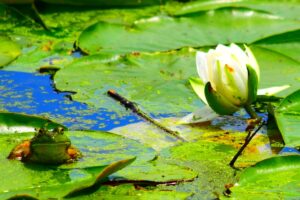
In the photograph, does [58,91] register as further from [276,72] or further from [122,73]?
[276,72]

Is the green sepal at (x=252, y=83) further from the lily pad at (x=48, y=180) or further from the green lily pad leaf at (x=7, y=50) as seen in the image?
the green lily pad leaf at (x=7, y=50)

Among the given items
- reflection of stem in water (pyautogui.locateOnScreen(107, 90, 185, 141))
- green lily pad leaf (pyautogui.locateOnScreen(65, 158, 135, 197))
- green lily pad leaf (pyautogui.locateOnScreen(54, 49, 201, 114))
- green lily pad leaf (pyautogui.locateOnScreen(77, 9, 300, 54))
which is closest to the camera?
green lily pad leaf (pyautogui.locateOnScreen(65, 158, 135, 197))

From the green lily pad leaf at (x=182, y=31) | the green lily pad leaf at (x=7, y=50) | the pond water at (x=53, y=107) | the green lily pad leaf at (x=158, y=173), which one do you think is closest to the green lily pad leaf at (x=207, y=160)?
the green lily pad leaf at (x=158, y=173)

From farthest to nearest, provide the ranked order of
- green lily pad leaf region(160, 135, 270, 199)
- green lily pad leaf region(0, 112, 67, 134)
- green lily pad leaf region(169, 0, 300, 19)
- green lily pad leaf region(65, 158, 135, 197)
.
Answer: green lily pad leaf region(169, 0, 300, 19), green lily pad leaf region(0, 112, 67, 134), green lily pad leaf region(160, 135, 270, 199), green lily pad leaf region(65, 158, 135, 197)

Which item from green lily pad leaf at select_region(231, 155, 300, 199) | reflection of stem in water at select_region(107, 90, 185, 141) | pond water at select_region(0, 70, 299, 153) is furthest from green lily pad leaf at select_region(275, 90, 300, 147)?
reflection of stem in water at select_region(107, 90, 185, 141)

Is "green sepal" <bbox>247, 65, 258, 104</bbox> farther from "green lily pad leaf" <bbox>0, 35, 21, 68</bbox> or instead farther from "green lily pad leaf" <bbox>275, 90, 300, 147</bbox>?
"green lily pad leaf" <bbox>0, 35, 21, 68</bbox>
